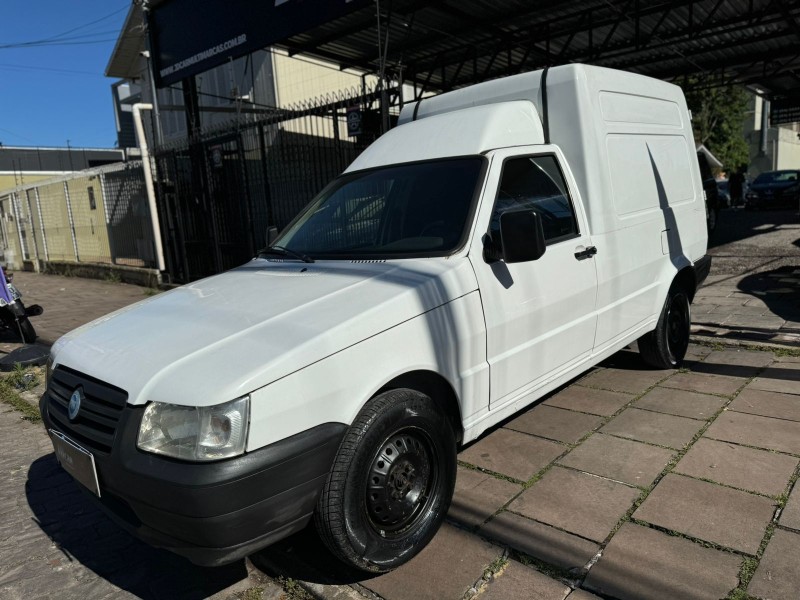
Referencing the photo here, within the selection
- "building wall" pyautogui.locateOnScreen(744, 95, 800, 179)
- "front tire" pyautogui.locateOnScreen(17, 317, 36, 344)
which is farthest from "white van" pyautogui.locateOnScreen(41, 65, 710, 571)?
"building wall" pyautogui.locateOnScreen(744, 95, 800, 179)

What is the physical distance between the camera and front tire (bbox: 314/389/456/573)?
93.4 inches

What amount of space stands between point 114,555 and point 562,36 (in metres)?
12.6

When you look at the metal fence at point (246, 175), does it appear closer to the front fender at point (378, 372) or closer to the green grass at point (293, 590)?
the front fender at point (378, 372)

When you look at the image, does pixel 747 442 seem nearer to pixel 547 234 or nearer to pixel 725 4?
pixel 547 234

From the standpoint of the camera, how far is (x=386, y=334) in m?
2.55

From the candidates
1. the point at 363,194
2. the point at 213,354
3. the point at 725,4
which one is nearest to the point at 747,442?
the point at 363,194

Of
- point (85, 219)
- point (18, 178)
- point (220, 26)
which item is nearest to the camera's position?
point (220, 26)

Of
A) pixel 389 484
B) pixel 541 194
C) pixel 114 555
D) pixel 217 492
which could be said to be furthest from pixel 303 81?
pixel 217 492

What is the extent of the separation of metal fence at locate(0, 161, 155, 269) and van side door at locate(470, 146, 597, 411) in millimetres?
9595

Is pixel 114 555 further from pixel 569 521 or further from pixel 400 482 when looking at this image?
pixel 569 521

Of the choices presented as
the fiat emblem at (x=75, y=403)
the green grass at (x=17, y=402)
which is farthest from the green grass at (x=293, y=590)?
the green grass at (x=17, y=402)

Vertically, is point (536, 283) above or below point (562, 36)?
below

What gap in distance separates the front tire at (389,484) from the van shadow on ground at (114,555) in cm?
74

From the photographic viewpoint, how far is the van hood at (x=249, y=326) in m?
2.22
